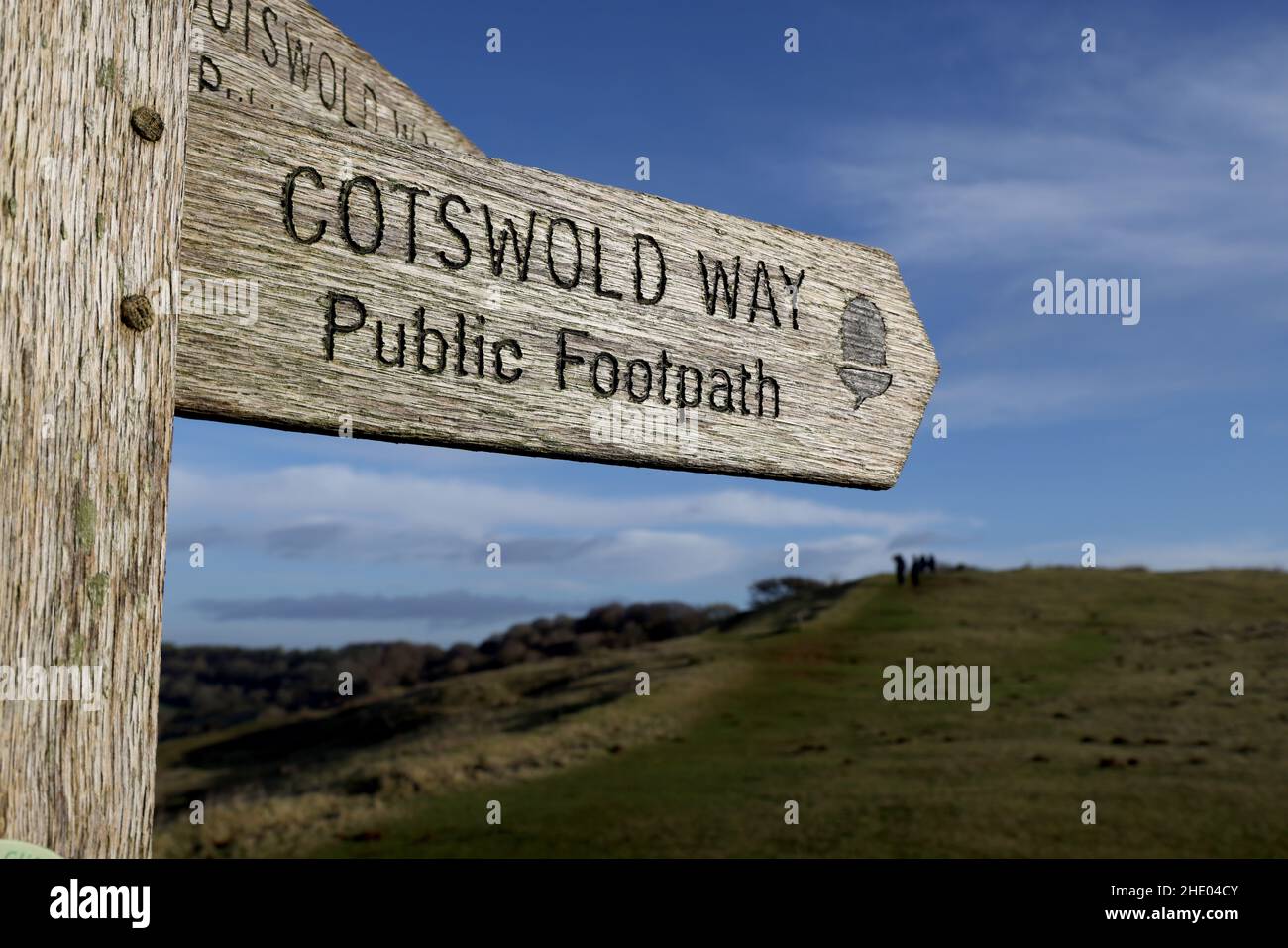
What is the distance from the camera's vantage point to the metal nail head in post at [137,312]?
6.08 feet

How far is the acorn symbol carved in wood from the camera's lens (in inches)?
117

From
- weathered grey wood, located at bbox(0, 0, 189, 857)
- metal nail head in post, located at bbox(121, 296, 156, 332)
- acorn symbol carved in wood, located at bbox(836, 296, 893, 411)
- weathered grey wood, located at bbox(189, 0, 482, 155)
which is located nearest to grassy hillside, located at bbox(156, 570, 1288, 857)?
acorn symbol carved in wood, located at bbox(836, 296, 893, 411)

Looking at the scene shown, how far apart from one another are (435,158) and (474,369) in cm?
51

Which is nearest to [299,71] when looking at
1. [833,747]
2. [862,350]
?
[862,350]

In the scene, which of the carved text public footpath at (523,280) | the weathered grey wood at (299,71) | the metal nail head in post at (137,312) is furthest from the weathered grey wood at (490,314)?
the weathered grey wood at (299,71)

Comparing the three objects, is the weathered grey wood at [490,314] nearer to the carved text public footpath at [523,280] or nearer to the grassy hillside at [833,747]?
the carved text public footpath at [523,280]

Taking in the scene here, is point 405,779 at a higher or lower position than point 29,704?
lower

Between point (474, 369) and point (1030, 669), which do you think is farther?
point (1030, 669)

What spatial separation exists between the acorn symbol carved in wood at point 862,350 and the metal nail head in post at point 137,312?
1.81 meters

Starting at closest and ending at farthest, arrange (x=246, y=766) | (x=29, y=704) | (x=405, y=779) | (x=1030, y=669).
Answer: (x=29, y=704), (x=405, y=779), (x=1030, y=669), (x=246, y=766)

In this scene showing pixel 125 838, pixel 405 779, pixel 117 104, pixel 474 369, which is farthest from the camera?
pixel 405 779
